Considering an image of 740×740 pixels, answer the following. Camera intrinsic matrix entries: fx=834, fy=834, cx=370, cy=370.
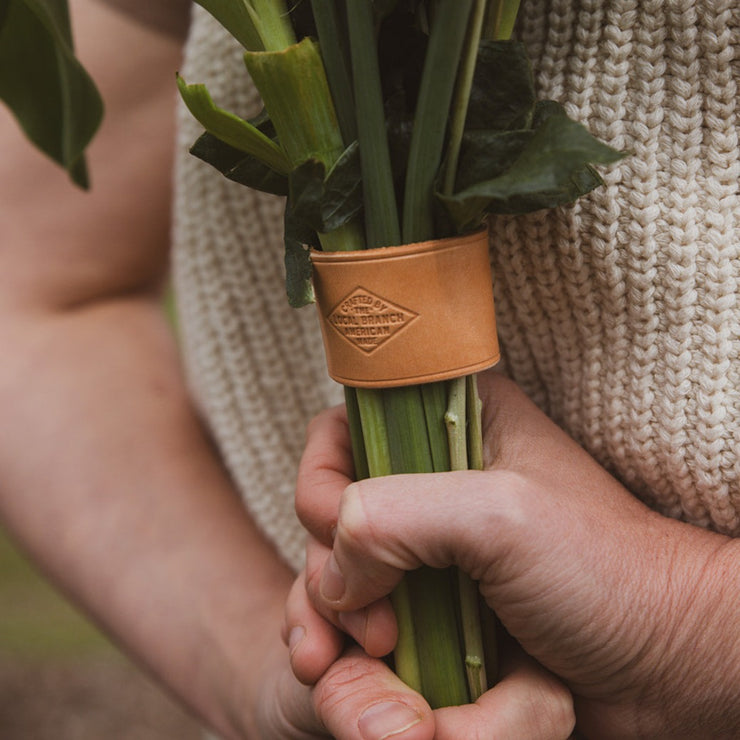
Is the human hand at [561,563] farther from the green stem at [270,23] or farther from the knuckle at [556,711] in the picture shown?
the green stem at [270,23]

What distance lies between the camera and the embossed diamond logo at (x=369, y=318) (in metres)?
0.32

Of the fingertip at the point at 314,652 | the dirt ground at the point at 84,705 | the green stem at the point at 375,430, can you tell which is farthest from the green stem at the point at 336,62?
the dirt ground at the point at 84,705

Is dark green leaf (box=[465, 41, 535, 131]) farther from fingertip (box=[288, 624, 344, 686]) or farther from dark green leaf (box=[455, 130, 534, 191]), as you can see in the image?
fingertip (box=[288, 624, 344, 686])

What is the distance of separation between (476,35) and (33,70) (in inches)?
10.9

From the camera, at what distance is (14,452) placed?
0.65m

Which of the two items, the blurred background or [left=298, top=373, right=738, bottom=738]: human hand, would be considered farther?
the blurred background

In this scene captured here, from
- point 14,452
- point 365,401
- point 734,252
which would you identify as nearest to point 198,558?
point 14,452

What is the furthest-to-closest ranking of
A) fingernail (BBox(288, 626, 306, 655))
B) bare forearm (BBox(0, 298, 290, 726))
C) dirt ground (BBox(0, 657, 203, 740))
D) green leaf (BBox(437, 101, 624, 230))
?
1. dirt ground (BBox(0, 657, 203, 740))
2. bare forearm (BBox(0, 298, 290, 726))
3. fingernail (BBox(288, 626, 306, 655))
4. green leaf (BBox(437, 101, 624, 230))

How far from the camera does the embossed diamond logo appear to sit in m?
0.32

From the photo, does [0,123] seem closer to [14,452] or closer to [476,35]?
[14,452]

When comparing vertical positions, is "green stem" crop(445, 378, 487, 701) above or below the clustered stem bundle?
below

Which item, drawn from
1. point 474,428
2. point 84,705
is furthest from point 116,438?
point 84,705

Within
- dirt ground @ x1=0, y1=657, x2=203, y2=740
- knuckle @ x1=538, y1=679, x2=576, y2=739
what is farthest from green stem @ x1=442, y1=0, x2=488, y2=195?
dirt ground @ x1=0, y1=657, x2=203, y2=740

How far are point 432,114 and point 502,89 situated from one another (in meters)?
0.03
